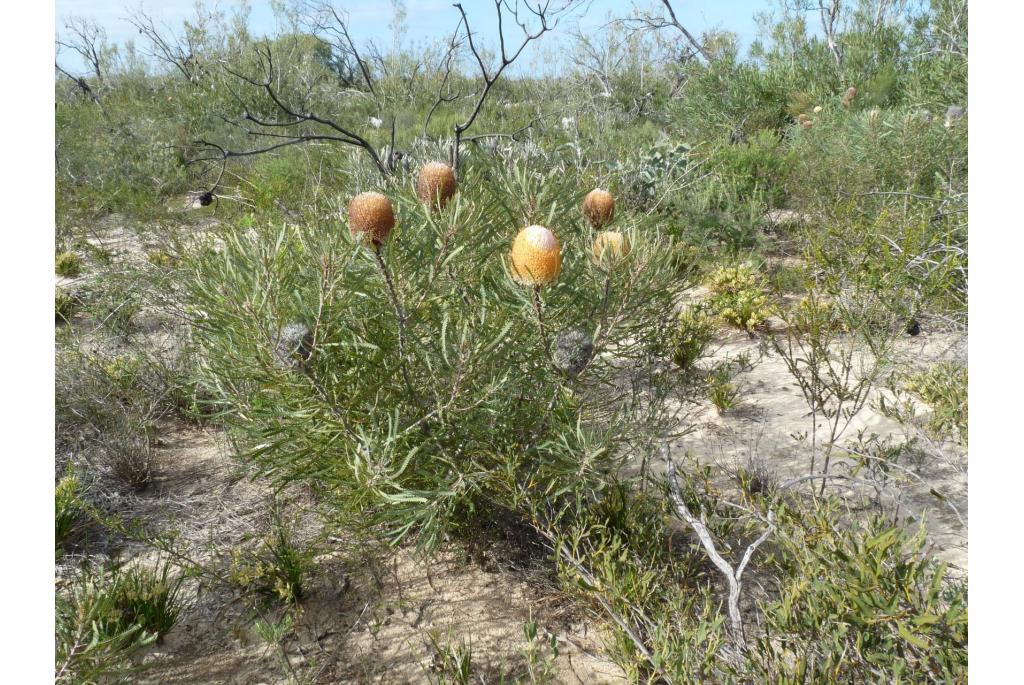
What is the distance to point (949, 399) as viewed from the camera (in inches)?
87.5

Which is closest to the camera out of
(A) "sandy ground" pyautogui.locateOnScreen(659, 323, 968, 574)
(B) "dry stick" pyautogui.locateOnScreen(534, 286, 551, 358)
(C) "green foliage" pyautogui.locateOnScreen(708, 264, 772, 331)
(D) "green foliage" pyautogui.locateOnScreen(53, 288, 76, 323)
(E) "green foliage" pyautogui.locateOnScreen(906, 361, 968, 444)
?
(B) "dry stick" pyautogui.locateOnScreen(534, 286, 551, 358)

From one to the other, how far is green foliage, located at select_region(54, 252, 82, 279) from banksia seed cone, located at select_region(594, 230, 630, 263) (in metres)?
5.52

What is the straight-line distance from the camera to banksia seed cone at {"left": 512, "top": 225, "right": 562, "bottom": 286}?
44.4 inches

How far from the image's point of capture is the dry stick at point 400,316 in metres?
1.19

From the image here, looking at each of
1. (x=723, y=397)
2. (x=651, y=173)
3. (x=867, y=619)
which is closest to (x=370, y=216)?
(x=867, y=619)

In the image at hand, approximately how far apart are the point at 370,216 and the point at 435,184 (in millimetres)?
332

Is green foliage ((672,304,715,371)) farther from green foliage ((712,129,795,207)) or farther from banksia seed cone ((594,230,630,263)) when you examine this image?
green foliage ((712,129,795,207))

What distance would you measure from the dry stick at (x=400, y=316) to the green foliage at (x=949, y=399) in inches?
62.4

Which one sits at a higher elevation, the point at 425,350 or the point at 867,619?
the point at 425,350

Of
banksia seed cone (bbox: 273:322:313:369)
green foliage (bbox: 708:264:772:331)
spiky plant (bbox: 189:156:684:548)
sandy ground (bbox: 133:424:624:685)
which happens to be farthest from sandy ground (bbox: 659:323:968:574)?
banksia seed cone (bbox: 273:322:313:369)

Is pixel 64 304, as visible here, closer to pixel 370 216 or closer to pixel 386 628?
pixel 386 628

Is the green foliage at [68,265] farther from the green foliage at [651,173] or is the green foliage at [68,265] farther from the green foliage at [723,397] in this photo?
the green foliage at [723,397]

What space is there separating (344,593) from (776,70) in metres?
9.21

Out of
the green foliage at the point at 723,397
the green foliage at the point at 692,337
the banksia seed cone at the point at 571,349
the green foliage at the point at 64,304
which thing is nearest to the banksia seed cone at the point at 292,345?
the banksia seed cone at the point at 571,349
